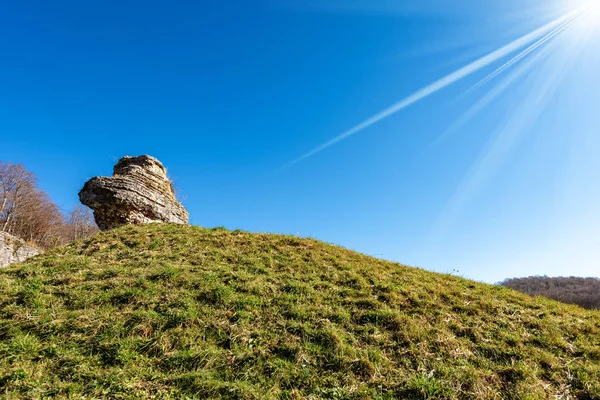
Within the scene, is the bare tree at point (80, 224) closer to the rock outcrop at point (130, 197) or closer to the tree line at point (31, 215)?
the tree line at point (31, 215)

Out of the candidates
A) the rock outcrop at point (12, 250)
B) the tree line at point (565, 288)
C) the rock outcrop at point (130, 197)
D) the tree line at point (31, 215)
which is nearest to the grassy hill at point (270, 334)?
the rock outcrop at point (130, 197)

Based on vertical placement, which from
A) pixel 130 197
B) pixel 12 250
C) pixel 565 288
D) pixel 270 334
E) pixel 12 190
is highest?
pixel 12 190

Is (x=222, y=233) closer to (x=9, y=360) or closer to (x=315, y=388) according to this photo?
(x=9, y=360)

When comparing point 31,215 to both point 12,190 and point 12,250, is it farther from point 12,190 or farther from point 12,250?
point 12,250

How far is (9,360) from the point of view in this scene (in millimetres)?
6078

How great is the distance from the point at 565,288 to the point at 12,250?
161ft

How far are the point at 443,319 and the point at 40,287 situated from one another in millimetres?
12726

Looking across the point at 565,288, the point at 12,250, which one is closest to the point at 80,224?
the point at 12,250

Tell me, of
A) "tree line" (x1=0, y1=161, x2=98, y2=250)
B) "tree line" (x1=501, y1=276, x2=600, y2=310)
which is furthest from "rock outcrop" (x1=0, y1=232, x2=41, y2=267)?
"tree line" (x1=501, y1=276, x2=600, y2=310)

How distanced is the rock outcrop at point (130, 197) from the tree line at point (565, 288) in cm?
3064

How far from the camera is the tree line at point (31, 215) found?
42219 mm

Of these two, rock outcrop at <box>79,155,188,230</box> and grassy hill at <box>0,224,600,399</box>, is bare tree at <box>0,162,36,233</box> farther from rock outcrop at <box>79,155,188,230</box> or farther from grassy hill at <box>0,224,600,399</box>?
grassy hill at <box>0,224,600,399</box>

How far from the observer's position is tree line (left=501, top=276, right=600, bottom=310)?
88.1 feet

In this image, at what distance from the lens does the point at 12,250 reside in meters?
18.2
